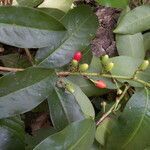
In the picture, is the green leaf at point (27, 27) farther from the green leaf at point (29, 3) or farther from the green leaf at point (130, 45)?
the green leaf at point (130, 45)

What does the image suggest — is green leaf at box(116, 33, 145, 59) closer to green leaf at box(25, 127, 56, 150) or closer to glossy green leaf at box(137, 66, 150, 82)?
glossy green leaf at box(137, 66, 150, 82)

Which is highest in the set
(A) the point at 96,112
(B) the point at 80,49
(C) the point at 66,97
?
(B) the point at 80,49

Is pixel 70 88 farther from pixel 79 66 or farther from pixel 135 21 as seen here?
pixel 135 21

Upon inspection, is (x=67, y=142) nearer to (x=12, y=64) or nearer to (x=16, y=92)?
(x=16, y=92)

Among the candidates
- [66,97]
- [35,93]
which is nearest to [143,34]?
[66,97]

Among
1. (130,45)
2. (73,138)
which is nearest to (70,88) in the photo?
(73,138)

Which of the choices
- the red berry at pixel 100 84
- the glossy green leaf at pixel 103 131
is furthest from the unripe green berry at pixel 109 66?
the glossy green leaf at pixel 103 131
